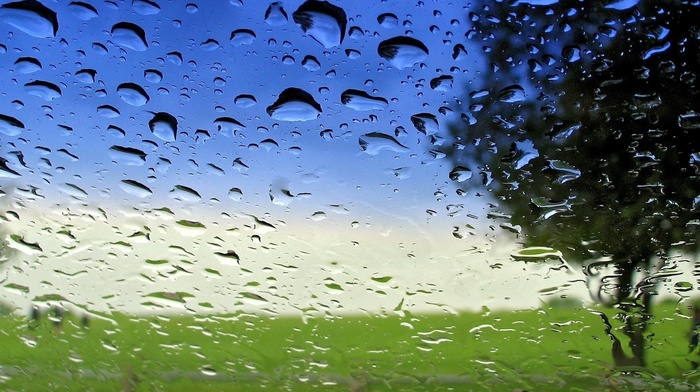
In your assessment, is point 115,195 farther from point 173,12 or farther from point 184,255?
point 173,12

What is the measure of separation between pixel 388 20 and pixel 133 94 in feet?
2.64

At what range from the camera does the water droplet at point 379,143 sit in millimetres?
1616

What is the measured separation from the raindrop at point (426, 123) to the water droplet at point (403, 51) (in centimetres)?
15

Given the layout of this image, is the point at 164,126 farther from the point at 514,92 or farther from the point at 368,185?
the point at 514,92

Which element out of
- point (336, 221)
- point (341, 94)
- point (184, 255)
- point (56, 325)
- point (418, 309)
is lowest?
point (56, 325)

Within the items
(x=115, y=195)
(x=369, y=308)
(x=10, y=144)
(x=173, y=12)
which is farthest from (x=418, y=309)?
(x=10, y=144)

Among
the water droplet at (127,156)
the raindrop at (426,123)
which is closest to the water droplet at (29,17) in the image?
the water droplet at (127,156)

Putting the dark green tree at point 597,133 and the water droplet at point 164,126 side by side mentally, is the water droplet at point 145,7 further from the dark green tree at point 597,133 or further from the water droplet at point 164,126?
the dark green tree at point 597,133

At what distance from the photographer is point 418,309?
165 cm

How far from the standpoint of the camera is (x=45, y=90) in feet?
5.52

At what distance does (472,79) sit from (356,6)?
0.39 meters

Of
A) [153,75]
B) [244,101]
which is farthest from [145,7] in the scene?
[244,101]

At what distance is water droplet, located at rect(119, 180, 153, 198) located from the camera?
173 centimetres

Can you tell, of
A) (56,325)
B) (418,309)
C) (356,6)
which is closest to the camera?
(356,6)
